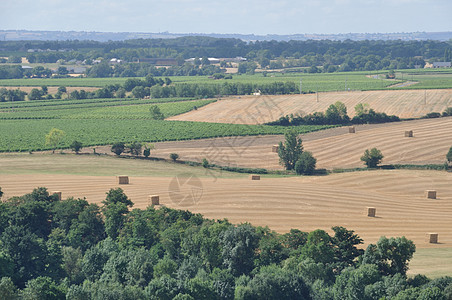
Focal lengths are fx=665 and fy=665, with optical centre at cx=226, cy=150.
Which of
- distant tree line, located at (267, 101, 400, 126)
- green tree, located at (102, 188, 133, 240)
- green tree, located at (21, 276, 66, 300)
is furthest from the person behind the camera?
distant tree line, located at (267, 101, 400, 126)

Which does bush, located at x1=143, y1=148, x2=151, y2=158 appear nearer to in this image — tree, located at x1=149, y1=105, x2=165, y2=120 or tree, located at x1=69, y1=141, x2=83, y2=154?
tree, located at x1=69, y1=141, x2=83, y2=154

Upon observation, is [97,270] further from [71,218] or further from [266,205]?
[266,205]

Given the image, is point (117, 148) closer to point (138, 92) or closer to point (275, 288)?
point (275, 288)

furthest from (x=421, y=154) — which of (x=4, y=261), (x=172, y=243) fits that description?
(x=4, y=261)

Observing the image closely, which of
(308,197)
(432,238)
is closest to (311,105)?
(308,197)

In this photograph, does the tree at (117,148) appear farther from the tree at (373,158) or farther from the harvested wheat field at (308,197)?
the tree at (373,158)

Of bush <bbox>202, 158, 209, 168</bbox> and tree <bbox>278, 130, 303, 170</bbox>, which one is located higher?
tree <bbox>278, 130, 303, 170</bbox>

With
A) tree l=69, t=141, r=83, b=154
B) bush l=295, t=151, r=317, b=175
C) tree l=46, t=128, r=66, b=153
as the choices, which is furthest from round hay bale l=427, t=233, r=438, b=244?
tree l=46, t=128, r=66, b=153

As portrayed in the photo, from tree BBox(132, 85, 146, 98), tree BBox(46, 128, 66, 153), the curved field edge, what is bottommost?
the curved field edge
